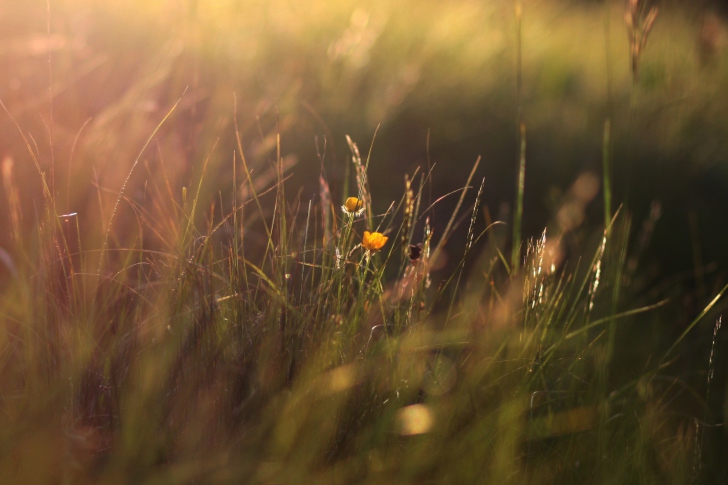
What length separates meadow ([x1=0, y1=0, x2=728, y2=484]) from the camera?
3.40 ft

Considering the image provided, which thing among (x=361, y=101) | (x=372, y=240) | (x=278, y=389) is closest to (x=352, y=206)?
(x=372, y=240)

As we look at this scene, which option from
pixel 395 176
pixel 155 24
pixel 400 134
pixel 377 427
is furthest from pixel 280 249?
pixel 155 24

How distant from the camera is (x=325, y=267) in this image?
1.15 meters

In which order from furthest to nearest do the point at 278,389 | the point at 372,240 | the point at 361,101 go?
the point at 361,101 → the point at 372,240 → the point at 278,389

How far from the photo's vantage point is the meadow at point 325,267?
104 centimetres

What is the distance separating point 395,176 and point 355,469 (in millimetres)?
1871

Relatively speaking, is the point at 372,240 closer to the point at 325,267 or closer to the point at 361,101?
the point at 325,267


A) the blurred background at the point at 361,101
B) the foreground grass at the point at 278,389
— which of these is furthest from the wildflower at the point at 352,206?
the blurred background at the point at 361,101

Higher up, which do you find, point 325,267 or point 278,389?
point 325,267

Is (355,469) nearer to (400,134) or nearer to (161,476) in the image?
(161,476)

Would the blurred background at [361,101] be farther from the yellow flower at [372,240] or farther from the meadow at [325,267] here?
the yellow flower at [372,240]

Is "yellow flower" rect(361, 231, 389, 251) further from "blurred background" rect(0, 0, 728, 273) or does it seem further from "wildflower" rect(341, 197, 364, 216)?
"blurred background" rect(0, 0, 728, 273)

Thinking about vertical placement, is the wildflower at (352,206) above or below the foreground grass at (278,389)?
above

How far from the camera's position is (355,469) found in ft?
3.29
